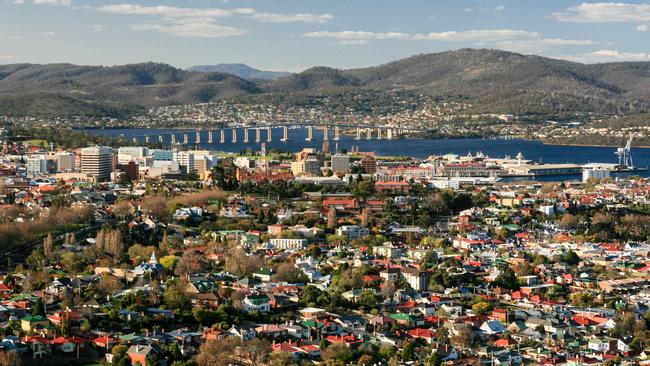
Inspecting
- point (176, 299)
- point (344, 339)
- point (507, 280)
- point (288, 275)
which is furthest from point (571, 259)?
point (176, 299)

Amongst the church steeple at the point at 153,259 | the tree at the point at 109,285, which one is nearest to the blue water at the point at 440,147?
the church steeple at the point at 153,259

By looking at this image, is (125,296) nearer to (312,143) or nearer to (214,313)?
(214,313)

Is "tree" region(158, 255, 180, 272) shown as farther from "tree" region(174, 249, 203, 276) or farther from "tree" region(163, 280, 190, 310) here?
"tree" region(163, 280, 190, 310)

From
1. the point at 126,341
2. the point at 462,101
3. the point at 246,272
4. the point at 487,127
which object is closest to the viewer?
the point at 126,341

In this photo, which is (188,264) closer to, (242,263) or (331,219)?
(242,263)

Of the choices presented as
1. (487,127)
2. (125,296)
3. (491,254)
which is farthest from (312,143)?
(125,296)

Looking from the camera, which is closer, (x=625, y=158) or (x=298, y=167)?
(x=298, y=167)
